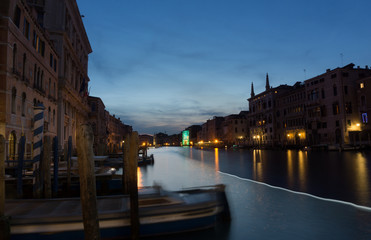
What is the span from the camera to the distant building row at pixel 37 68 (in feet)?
45.6

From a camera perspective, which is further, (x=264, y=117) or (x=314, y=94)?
(x=264, y=117)

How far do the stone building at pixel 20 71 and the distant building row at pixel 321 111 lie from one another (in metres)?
42.5

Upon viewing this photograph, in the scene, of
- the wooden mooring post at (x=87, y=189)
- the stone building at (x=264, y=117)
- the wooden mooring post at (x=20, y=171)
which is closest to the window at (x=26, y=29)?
the wooden mooring post at (x=20, y=171)

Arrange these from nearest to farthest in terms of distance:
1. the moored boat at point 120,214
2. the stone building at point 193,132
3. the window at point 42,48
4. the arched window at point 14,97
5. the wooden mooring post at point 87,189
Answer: the wooden mooring post at point 87,189, the moored boat at point 120,214, the arched window at point 14,97, the window at point 42,48, the stone building at point 193,132

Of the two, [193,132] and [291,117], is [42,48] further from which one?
[193,132]

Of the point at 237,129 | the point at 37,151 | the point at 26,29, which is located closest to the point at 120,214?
the point at 37,151

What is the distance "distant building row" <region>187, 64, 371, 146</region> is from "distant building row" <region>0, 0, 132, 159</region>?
39.8m

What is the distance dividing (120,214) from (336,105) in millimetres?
48255

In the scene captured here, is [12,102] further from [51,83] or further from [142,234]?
[142,234]

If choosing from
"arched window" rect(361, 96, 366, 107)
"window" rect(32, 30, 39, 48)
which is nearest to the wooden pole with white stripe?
"window" rect(32, 30, 39, 48)

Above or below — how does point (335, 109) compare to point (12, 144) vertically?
above

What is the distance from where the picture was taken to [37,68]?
62.1 feet

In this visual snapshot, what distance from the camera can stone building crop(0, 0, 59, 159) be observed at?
13.7 metres

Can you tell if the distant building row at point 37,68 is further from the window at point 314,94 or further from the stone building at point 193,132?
the stone building at point 193,132
